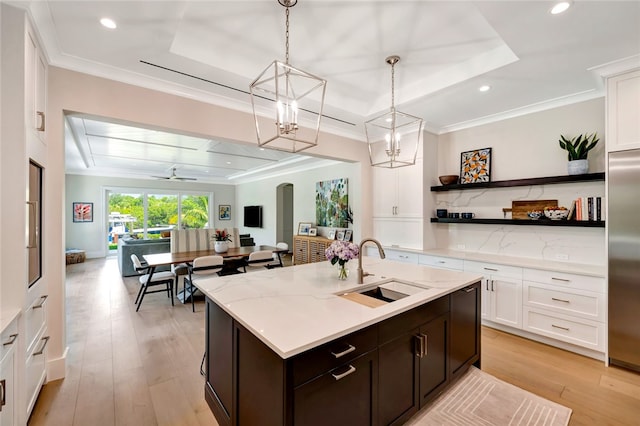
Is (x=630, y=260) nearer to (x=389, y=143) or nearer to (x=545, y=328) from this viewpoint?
(x=545, y=328)

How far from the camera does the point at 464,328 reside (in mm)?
2191

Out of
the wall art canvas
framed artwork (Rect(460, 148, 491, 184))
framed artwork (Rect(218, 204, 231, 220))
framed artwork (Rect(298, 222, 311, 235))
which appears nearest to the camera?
framed artwork (Rect(460, 148, 491, 184))

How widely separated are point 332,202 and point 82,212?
760cm

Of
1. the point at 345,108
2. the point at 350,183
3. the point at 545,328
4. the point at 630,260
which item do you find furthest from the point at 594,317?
the point at 350,183

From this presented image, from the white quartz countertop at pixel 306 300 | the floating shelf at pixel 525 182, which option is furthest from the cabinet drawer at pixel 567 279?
the white quartz countertop at pixel 306 300

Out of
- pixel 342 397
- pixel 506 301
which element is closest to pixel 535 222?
pixel 506 301

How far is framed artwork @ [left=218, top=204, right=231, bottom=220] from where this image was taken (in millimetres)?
10742

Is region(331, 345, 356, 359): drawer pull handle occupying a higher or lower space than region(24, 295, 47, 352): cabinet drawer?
higher

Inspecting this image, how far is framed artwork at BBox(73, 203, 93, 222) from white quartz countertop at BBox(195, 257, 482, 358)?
875 cm

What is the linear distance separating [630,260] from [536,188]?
124 centimetres

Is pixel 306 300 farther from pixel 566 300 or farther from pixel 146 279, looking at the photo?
pixel 146 279

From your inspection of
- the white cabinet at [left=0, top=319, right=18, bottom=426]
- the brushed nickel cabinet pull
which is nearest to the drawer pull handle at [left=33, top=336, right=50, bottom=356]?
the white cabinet at [left=0, top=319, right=18, bottom=426]

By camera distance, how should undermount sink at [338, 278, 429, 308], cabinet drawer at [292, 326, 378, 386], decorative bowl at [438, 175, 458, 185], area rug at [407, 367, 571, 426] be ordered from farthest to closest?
decorative bowl at [438, 175, 458, 185] < undermount sink at [338, 278, 429, 308] < area rug at [407, 367, 571, 426] < cabinet drawer at [292, 326, 378, 386]

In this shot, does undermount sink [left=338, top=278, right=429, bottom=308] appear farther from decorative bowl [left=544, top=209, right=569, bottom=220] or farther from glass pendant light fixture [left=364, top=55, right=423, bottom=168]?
decorative bowl [left=544, top=209, right=569, bottom=220]
